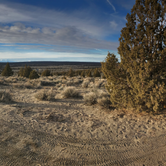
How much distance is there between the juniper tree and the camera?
15.7 ft

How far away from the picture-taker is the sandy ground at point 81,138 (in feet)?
10.3

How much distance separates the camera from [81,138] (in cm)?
408

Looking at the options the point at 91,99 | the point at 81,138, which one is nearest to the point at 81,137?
the point at 81,138

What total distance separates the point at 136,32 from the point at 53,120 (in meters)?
5.12

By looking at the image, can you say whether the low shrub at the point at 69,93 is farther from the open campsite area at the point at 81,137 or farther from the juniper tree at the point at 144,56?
the juniper tree at the point at 144,56

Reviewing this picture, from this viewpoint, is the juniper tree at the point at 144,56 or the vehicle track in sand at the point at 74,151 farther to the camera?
the juniper tree at the point at 144,56

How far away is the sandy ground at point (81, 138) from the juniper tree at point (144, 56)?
3.20 feet

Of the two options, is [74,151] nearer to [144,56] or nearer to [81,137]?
[81,137]

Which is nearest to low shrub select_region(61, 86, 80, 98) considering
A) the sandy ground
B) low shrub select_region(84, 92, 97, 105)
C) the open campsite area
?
low shrub select_region(84, 92, 97, 105)

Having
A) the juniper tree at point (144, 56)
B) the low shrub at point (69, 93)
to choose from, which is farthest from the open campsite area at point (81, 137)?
the low shrub at point (69, 93)

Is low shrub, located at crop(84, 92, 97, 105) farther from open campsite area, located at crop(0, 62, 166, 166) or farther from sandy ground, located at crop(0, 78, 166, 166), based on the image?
sandy ground, located at crop(0, 78, 166, 166)

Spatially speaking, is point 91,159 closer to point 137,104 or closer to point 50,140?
point 50,140

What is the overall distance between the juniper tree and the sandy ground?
3.20 ft

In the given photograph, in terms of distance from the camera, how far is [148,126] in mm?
4801
